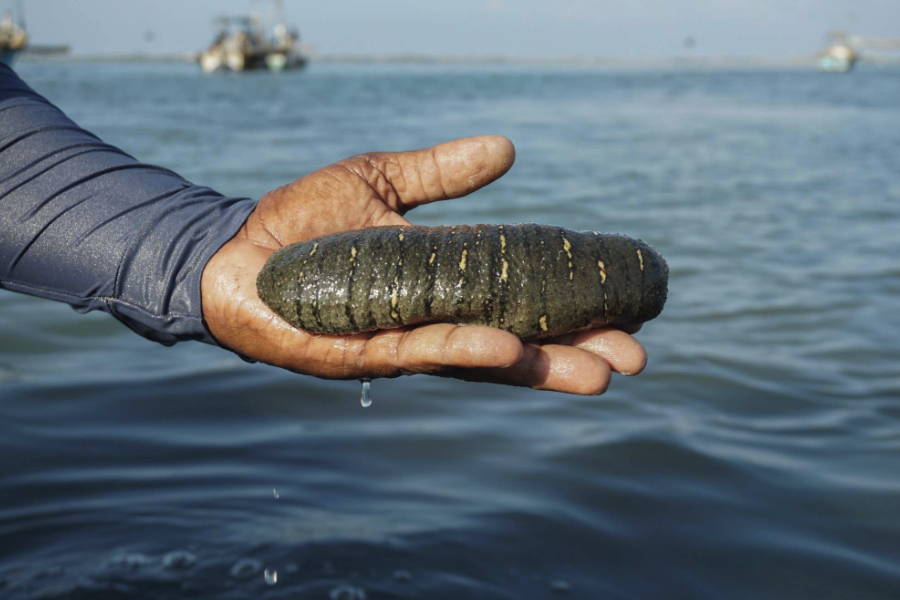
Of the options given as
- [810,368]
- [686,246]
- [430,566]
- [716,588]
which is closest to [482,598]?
[430,566]

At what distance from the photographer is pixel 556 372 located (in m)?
2.75

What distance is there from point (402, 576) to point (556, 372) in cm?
126

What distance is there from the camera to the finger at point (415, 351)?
8.12 feet

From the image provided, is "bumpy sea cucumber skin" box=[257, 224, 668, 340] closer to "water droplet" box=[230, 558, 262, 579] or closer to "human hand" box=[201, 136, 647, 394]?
"human hand" box=[201, 136, 647, 394]

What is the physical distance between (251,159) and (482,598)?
12.0 m

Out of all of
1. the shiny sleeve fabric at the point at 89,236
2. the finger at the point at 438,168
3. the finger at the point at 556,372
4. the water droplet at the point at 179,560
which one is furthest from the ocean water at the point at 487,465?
the finger at the point at 438,168

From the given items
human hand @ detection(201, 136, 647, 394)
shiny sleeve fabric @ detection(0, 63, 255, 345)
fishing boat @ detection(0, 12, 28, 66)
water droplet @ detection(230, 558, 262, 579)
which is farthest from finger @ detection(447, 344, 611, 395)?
fishing boat @ detection(0, 12, 28, 66)

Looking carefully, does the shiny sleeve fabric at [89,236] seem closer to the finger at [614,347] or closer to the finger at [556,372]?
the finger at [556,372]

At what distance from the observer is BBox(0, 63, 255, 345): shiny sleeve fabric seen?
2857mm

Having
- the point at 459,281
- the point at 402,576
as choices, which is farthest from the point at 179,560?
the point at 459,281

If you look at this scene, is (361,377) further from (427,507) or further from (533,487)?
(533,487)

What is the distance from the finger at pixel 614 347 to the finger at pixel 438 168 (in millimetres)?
738

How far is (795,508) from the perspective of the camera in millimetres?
4039

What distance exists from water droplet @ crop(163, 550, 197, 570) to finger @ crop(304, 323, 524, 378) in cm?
117
